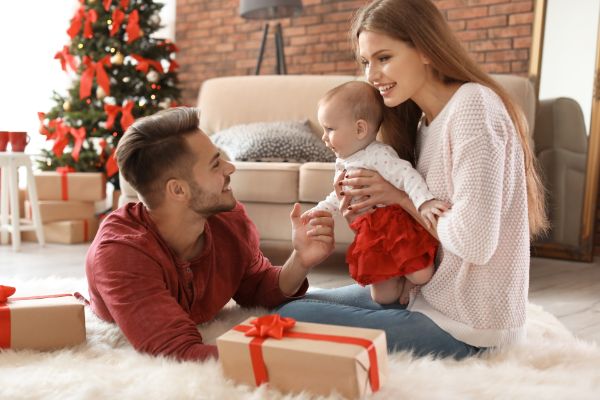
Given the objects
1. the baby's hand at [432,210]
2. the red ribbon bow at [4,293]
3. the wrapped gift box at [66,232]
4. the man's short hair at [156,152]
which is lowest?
the wrapped gift box at [66,232]

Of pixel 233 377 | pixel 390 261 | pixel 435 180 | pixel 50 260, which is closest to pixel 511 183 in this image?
pixel 435 180

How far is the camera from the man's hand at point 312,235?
1.73 metres

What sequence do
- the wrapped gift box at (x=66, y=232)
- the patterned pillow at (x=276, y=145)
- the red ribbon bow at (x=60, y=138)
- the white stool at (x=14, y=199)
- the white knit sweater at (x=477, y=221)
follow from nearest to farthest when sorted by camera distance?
the white knit sweater at (x=477, y=221)
the patterned pillow at (x=276, y=145)
the white stool at (x=14, y=199)
the wrapped gift box at (x=66, y=232)
the red ribbon bow at (x=60, y=138)

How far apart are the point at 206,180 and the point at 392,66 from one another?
1.76ft

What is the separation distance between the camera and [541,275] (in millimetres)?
3279

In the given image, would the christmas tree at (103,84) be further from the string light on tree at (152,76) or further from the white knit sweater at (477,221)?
the white knit sweater at (477,221)

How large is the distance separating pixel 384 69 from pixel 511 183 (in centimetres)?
38

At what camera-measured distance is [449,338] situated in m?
1.52

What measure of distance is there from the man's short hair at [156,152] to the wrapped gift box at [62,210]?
263 cm

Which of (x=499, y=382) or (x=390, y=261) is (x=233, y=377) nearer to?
(x=390, y=261)

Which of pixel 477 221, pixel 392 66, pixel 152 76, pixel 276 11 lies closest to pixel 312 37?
pixel 276 11

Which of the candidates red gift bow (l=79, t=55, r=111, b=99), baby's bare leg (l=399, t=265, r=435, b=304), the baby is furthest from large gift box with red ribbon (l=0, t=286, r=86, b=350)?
red gift bow (l=79, t=55, r=111, b=99)

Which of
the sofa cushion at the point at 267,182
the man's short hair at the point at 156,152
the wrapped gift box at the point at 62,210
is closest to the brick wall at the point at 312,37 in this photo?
the sofa cushion at the point at 267,182

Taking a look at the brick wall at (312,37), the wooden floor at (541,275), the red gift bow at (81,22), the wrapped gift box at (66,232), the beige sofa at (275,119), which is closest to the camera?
the wooden floor at (541,275)
